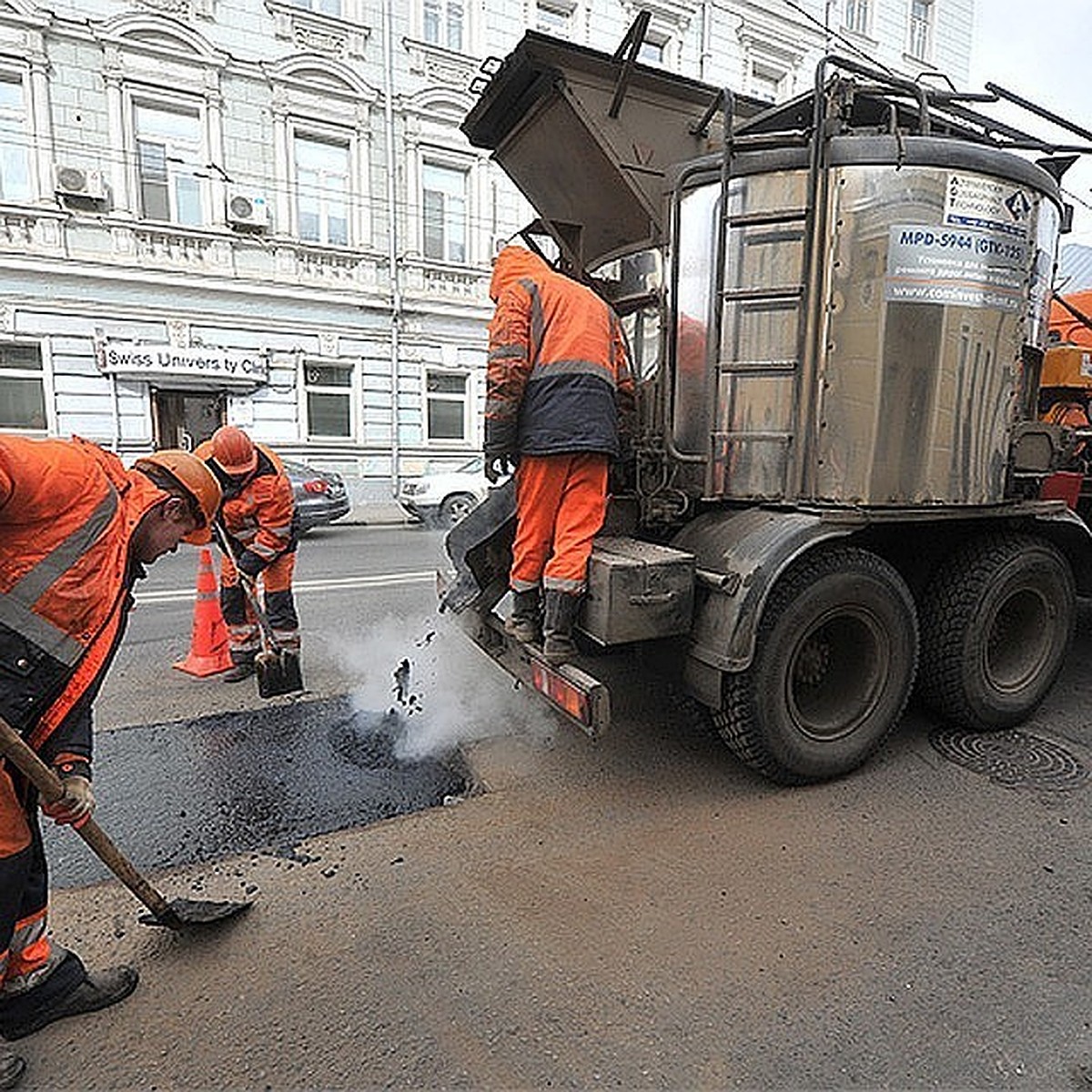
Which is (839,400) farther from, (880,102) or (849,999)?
(849,999)

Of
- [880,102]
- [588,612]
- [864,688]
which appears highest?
[880,102]

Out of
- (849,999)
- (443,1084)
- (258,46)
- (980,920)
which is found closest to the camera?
(443,1084)

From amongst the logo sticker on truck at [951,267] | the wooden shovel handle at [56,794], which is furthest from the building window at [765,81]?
the wooden shovel handle at [56,794]

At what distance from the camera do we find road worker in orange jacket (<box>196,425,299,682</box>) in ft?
14.8

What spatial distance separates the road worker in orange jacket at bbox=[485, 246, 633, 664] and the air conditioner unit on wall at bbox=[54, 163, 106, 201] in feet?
43.9

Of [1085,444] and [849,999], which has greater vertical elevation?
[1085,444]

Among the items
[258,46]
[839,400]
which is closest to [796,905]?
[839,400]

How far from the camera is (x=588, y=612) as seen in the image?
3070mm

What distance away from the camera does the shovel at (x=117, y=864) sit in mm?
1787

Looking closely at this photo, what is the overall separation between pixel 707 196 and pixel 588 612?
196 cm

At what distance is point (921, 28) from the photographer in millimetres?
21906

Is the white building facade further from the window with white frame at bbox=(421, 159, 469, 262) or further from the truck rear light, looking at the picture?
the truck rear light

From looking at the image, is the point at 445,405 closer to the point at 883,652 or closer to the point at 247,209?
the point at 247,209

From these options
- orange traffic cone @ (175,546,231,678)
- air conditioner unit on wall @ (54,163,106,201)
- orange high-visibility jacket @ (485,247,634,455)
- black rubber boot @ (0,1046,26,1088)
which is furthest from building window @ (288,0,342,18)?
black rubber boot @ (0,1046,26,1088)
